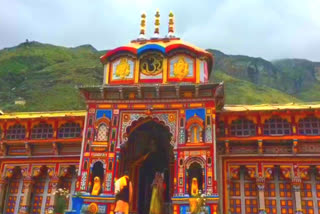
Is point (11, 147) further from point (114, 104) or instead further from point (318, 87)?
point (318, 87)

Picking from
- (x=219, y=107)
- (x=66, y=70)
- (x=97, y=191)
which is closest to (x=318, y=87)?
(x=66, y=70)

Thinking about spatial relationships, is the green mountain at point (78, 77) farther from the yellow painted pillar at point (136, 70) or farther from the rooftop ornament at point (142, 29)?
the yellow painted pillar at point (136, 70)

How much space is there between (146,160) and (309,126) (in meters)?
8.67

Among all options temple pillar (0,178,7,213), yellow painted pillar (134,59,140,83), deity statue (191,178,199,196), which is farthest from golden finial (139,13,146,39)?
temple pillar (0,178,7,213)

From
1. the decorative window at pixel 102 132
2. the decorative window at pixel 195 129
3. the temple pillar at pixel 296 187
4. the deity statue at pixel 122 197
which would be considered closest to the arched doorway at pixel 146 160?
the decorative window at pixel 102 132

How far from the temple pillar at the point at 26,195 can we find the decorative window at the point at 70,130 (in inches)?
123

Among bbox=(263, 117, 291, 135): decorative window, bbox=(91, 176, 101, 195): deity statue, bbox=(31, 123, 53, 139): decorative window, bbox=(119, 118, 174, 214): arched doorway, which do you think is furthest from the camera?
bbox=(31, 123, 53, 139): decorative window

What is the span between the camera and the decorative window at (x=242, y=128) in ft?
56.6

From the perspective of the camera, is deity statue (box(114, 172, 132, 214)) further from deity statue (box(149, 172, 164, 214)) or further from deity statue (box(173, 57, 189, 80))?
deity statue (box(173, 57, 189, 80))

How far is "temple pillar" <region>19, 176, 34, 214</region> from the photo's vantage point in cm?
1878

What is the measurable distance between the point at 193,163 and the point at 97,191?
184 inches

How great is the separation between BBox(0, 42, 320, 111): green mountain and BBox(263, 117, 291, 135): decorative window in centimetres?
3571

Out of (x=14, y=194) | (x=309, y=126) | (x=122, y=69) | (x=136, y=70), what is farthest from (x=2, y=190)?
(x=309, y=126)

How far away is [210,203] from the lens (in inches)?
570
